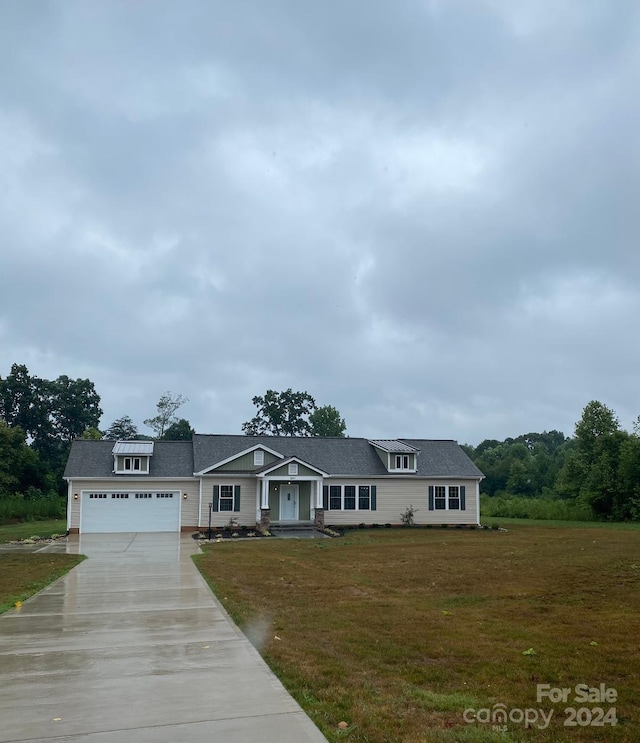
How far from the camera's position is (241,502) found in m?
30.8

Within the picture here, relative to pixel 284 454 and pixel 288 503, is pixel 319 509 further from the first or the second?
pixel 284 454

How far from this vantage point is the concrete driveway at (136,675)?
5.10 m

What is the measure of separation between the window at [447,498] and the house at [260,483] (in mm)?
50

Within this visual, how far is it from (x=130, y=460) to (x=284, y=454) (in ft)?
24.9

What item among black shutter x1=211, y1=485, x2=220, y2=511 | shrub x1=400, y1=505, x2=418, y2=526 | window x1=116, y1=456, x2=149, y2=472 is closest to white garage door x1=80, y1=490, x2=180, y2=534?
window x1=116, y1=456, x2=149, y2=472

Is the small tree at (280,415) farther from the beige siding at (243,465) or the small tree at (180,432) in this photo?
the beige siding at (243,465)

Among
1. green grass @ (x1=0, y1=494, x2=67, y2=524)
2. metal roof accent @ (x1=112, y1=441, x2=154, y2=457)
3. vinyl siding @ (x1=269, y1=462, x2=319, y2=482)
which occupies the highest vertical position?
metal roof accent @ (x1=112, y1=441, x2=154, y2=457)

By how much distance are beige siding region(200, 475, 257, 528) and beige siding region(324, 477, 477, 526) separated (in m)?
3.60

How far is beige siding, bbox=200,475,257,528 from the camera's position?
30.1m

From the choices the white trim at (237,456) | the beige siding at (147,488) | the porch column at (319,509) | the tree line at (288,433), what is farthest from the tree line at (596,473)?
the beige siding at (147,488)

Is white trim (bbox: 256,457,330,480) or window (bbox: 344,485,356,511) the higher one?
white trim (bbox: 256,457,330,480)

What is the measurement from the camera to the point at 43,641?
8.31 meters

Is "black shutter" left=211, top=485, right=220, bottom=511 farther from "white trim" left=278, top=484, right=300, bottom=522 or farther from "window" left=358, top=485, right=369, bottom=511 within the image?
"window" left=358, top=485, right=369, bottom=511

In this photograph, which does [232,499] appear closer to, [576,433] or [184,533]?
[184,533]
